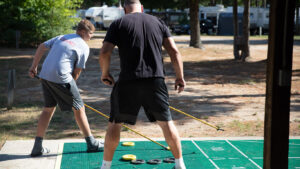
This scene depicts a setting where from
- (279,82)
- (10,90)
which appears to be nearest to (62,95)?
(279,82)

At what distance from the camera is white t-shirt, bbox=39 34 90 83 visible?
471 centimetres

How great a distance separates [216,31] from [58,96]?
38.9 m

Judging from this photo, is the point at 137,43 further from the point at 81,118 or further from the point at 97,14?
the point at 97,14

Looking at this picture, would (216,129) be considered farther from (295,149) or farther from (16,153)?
(16,153)

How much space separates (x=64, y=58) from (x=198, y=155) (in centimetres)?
196

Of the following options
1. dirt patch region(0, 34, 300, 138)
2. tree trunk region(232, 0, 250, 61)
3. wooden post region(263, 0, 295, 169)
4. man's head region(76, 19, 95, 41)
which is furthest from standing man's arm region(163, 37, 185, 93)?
tree trunk region(232, 0, 250, 61)

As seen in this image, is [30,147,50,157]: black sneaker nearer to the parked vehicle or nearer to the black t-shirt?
the black t-shirt

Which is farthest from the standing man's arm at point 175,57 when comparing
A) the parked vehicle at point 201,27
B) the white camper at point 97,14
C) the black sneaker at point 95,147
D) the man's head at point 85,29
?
the white camper at point 97,14

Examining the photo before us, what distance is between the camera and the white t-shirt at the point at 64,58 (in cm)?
471

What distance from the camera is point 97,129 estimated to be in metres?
6.54

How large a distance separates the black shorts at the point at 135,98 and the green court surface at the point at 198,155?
94 centimetres

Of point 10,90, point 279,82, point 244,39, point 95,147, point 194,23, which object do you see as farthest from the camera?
point 194,23

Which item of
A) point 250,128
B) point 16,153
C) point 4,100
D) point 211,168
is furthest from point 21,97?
point 211,168

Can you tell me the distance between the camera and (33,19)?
20641 millimetres
